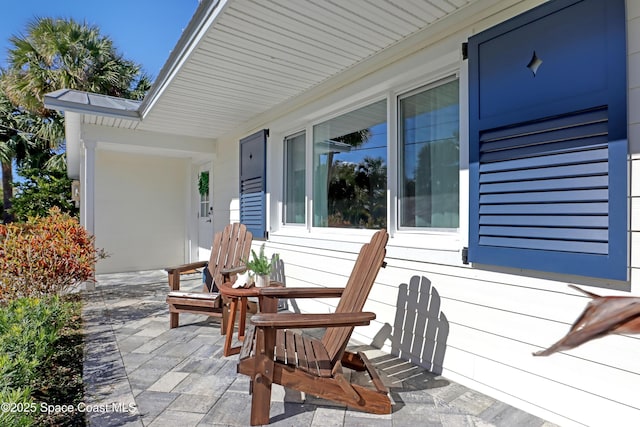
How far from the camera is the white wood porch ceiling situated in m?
2.28

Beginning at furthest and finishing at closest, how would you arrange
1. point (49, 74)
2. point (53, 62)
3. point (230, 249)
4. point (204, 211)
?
point (53, 62) < point (49, 74) < point (204, 211) < point (230, 249)

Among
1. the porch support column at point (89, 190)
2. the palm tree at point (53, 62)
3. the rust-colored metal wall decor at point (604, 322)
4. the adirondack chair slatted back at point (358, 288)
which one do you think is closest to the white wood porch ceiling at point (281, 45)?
the adirondack chair slatted back at point (358, 288)

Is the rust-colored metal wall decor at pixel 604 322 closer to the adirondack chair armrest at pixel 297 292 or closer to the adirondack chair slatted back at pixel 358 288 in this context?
the adirondack chair slatted back at pixel 358 288

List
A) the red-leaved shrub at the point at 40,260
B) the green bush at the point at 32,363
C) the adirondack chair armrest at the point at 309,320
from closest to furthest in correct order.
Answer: the green bush at the point at 32,363 < the adirondack chair armrest at the point at 309,320 < the red-leaved shrub at the point at 40,260

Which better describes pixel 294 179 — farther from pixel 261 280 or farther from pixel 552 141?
Result: pixel 552 141

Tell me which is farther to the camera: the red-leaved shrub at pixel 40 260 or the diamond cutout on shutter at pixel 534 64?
the red-leaved shrub at pixel 40 260

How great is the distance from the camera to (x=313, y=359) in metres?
2.05

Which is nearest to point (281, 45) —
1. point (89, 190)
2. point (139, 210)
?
point (89, 190)

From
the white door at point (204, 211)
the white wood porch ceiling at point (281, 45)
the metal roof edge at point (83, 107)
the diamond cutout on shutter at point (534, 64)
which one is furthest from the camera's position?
the white door at point (204, 211)

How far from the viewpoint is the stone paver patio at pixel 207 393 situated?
1911mm

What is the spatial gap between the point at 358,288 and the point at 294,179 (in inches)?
96.2

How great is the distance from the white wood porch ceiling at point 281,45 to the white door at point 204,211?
2397mm

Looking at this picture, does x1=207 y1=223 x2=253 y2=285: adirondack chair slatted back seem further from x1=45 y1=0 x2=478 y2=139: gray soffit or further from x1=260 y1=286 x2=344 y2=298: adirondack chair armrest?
x1=45 y1=0 x2=478 y2=139: gray soffit

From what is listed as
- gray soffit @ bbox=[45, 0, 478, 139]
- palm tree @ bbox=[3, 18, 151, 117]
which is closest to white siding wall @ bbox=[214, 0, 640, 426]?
gray soffit @ bbox=[45, 0, 478, 139]
